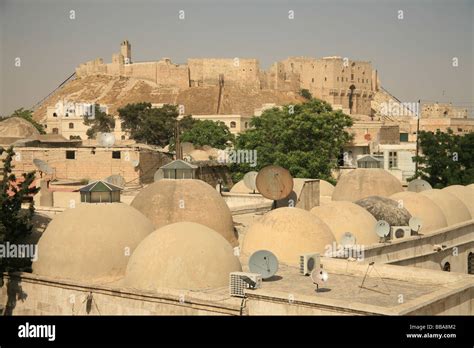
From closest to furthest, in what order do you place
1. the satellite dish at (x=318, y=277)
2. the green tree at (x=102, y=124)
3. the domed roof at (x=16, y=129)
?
1. the satellite dish at (x=318, y=277)
2. the domed roof at (x=16, y=129)
3. the green tree at (x=102, y=124)

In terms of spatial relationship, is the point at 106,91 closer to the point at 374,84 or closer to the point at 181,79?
the point at 181,79

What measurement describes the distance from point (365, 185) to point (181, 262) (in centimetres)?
1392

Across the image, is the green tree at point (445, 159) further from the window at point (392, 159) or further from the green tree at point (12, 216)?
the green tree at point (12, 216)

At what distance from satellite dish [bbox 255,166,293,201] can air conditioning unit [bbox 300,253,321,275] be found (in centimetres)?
681

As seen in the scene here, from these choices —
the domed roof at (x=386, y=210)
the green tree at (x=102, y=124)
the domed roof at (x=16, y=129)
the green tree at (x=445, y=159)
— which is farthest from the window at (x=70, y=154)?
the green tree at (x=102, y=124)

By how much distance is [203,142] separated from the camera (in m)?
56.0

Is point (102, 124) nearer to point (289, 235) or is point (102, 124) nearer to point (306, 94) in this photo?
point (306, 94)

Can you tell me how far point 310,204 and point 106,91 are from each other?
8246 centimetres

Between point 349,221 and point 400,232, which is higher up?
point 349,221

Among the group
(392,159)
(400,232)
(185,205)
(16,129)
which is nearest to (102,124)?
A: (392,159)

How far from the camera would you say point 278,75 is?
106188mm

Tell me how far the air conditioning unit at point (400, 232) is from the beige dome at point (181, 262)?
7.51 metres

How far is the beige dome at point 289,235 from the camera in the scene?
1925 centimetres
